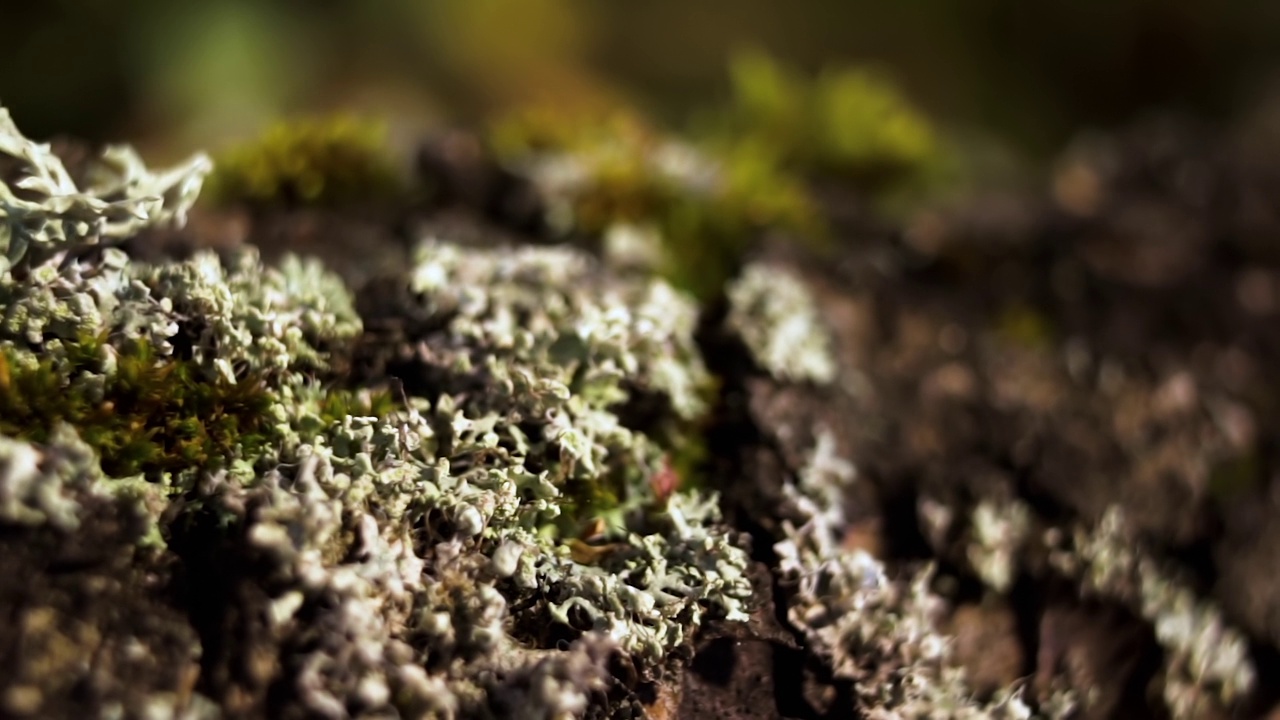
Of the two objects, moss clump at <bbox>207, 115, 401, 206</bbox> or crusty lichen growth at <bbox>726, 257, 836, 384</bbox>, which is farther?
moss clump at <bbox>207, 115, 401, 206</bbox>

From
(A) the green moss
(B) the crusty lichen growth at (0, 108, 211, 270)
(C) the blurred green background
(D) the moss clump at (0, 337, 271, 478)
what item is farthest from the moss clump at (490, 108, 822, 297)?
(C) the blurred green background

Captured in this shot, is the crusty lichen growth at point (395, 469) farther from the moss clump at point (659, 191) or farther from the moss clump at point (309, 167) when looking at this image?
the moss clump at point (659, 191)

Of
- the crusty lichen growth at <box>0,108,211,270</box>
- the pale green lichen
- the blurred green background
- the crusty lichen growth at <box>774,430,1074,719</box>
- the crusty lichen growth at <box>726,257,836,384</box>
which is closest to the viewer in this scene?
the crusty lichen growth at <box>0,108,211,270</box>

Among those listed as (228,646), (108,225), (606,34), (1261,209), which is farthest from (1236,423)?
(606,34)

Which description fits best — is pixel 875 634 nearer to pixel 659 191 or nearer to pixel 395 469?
pixel 395 469

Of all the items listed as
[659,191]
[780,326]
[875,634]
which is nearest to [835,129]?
[659,191]

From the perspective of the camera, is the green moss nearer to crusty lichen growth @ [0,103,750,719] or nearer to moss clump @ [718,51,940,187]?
moss clump @ [718,51,940,187]

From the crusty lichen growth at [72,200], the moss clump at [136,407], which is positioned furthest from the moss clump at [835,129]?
the moss clump at [136,407]
